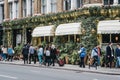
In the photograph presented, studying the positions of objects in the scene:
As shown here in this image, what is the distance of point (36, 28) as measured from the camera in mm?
48469

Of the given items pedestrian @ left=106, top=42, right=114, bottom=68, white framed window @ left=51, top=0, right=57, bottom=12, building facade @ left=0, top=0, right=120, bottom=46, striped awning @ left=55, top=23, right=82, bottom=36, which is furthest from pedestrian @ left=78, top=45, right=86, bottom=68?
white framed window @ left=51, top=0, right=57, bottom=12

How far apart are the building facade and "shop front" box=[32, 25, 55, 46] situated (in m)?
1.96

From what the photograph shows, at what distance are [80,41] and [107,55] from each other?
20.9 feet

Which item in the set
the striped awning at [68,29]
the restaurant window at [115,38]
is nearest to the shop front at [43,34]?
the striped awning at [68,29]

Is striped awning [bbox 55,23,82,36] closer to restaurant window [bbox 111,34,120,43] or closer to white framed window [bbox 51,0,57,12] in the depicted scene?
restaurant window [bbox 111,34,120,43]

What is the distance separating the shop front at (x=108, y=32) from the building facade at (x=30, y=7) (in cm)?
214

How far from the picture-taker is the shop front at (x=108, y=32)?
120ft

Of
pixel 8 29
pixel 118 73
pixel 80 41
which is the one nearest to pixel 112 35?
pixel 80 41

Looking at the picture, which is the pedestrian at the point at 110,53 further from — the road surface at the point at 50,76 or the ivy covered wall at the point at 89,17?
the road surface at the point at 50,76

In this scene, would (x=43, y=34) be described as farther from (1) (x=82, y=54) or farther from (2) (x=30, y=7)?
(1) (x=82, y=54)

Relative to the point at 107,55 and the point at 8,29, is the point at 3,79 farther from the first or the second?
the point at 8,29

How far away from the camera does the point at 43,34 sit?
153 ft

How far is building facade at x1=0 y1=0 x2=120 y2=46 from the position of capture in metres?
42.3

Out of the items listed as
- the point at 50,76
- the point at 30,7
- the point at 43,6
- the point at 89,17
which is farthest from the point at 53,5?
the point at 50,76
